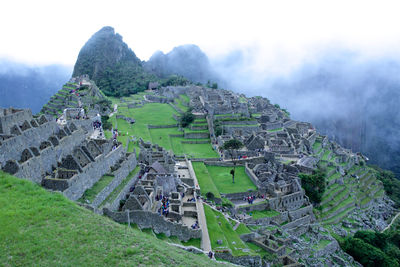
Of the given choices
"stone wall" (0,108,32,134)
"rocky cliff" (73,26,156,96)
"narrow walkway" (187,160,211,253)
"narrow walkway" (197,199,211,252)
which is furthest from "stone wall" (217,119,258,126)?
"stone wall" (0,108,32,134)

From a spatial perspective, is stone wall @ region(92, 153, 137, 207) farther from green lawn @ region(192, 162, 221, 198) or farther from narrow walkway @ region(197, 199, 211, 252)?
green lawn @ region(192, 162, 221, 198)

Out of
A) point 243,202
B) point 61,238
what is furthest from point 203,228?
point 61,238

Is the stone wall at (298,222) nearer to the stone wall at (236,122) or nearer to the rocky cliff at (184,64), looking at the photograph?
the stone wall at (236,122)

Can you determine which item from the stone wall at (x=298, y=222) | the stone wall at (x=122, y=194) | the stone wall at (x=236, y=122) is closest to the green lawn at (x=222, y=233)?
the stone wall at (x=122, y=194)

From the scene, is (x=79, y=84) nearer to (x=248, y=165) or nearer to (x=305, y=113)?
(x=248, y=165)

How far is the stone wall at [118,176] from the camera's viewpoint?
21556 mm

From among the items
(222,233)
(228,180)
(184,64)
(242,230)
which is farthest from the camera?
(184,64)

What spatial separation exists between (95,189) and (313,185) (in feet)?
85.7

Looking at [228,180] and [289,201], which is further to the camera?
[228,180]

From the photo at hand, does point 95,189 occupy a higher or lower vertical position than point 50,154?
lower

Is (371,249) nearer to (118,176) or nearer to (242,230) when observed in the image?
(242,230)

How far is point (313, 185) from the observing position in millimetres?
38875

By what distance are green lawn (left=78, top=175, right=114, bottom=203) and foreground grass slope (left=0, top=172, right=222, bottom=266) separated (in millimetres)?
5339

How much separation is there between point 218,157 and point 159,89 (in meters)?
45.2
